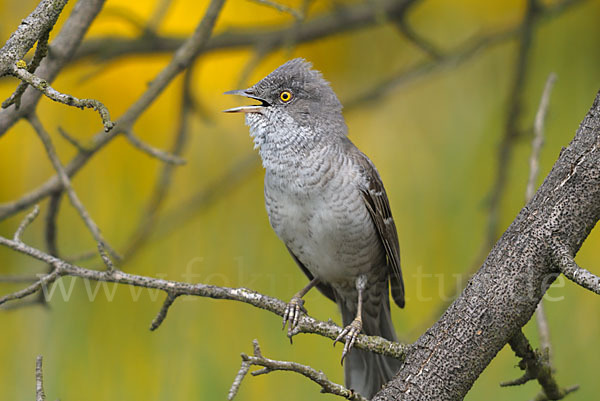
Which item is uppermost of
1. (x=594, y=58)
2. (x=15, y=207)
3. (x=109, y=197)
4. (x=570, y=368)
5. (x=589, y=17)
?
(x=589, y=17)

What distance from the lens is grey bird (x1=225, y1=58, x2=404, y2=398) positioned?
6.59 ft

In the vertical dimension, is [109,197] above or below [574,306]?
above

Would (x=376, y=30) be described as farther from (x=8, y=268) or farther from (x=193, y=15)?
(x=8, y=268)

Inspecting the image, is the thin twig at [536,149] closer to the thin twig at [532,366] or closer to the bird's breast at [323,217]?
the thin twig at [532,366]

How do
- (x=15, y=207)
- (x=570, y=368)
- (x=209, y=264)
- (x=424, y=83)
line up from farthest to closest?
1. (x=424, y=83)
2. (x=209, y=264)
3. (x=570, y=368)
4. (x=15, y=207)

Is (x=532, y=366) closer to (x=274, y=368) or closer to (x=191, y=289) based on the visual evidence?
(x=274, y=368)

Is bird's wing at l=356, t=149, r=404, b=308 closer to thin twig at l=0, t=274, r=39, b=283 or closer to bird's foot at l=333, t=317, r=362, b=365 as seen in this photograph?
bird's foot at l=333, t=317, r=362, b=365

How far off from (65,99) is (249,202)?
2606 millimetres

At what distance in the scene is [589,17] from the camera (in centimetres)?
361

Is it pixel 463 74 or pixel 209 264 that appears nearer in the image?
pixel 209 264

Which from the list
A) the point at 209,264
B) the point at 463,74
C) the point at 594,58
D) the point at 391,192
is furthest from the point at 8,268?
the point at 594,58

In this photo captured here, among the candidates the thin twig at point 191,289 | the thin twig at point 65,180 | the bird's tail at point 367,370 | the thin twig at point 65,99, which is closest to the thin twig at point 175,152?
the thin twig at point 65,180

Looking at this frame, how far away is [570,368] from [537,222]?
2269 mm

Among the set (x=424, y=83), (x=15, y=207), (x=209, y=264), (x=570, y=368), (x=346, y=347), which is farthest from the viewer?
(x=424, y=83)
